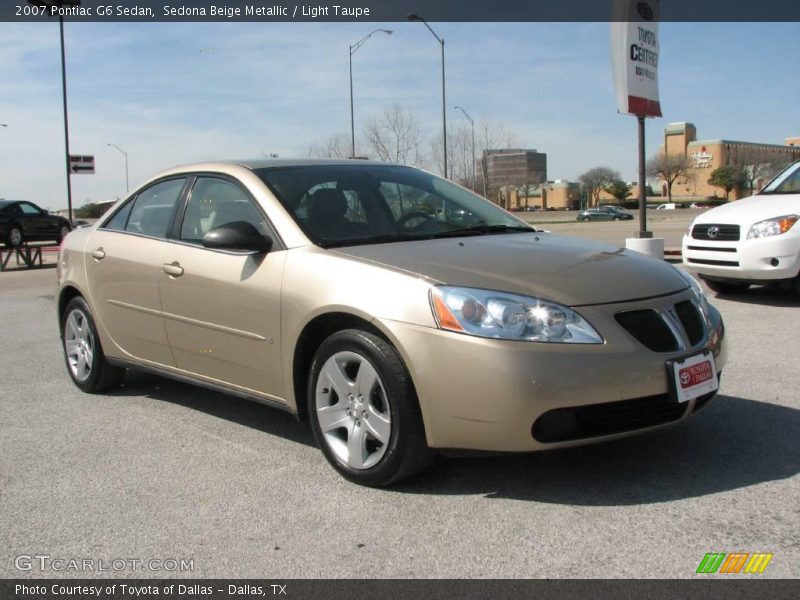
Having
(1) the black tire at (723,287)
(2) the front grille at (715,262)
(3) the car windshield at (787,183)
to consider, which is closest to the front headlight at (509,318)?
(2) the front grille at (715,262)

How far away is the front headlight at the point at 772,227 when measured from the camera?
8086 mm

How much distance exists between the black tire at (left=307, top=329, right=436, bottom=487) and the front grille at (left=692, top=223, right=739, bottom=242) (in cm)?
617

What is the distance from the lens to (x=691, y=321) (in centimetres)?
359

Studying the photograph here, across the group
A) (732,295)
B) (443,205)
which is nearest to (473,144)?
(732,295)

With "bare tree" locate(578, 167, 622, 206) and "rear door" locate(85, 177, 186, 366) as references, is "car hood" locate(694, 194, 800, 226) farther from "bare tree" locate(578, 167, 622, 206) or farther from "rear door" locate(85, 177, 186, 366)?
"bare tree" locate(578, 167, 622, 206)

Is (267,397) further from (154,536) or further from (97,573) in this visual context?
(97,573)

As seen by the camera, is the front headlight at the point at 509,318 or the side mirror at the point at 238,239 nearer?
the front headlight at the point at 509,318

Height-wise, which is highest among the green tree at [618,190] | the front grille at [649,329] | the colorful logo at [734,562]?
the green tree at [618,190]

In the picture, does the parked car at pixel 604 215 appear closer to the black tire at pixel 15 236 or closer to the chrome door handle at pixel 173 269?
the black tire at pixel 15 236

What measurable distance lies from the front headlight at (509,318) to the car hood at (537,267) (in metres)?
0.05

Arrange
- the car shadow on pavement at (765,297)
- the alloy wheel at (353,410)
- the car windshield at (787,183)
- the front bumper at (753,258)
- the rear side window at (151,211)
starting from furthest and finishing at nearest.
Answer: the car windshield at (787,183) < the car shadow on pavement at (765,297) < the front bumper at (753,258) < the rear side window at (151,211) < the alloy wheel at (353,410)

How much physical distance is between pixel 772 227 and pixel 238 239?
6.27m

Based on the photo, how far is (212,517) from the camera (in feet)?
10.8

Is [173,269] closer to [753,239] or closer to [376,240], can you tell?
[376,240]
